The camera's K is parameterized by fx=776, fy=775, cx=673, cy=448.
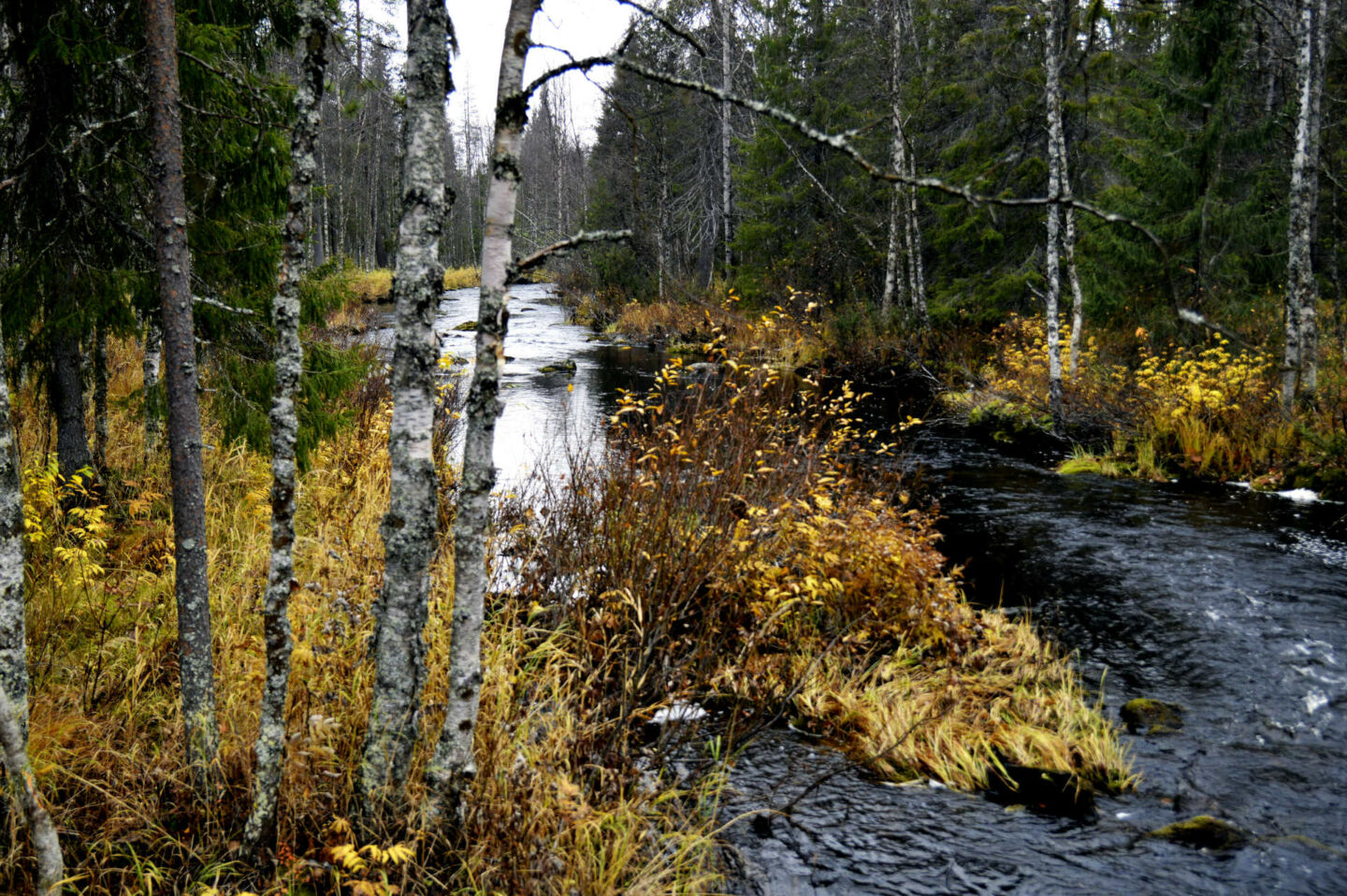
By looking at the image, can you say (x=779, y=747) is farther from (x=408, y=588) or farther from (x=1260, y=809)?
(x=408, y=588)

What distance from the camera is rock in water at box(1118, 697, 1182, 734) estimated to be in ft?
14.7

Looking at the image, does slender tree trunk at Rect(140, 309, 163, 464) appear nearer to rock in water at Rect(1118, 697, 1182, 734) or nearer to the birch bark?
rock in water at Rect(1118, 697, 1182, 734)

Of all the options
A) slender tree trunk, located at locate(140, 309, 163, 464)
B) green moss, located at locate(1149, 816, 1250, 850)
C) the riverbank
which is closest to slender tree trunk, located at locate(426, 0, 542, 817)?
the riverbank

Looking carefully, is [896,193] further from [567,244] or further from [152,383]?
[567,244]

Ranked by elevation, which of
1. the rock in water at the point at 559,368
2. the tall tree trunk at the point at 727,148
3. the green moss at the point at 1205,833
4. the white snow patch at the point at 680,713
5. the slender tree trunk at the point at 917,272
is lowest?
the green moss at the point at 1205,833

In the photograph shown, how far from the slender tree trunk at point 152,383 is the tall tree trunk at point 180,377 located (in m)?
2.20

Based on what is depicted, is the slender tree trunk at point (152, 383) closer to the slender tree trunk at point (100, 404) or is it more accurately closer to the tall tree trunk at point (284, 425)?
the slender tree trunk at point (100, 404)

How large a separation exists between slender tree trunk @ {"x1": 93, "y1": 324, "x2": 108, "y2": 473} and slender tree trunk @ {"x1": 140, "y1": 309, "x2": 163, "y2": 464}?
0.91ft

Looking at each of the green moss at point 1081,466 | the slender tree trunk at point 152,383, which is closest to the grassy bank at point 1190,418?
the green moss at point 1081,466

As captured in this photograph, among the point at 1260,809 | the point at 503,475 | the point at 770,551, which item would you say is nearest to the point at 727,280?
the point at 503,475

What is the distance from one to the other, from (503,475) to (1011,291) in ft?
36.2

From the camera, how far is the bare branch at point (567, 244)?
7.00 feet

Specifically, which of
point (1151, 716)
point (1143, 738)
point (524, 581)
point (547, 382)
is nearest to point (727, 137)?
point (547, 382)

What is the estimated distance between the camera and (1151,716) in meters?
4.59
